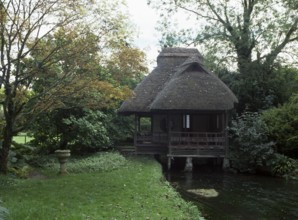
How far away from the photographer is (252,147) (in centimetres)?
2286

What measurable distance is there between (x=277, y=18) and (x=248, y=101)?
23.7ft

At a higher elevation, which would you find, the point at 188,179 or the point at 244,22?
the point at 244,22

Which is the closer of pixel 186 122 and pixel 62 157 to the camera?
pixel 62 157

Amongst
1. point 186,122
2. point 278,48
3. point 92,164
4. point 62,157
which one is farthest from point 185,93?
point 278,48

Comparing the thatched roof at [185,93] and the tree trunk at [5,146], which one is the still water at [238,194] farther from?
the tree trunk at [5,146]

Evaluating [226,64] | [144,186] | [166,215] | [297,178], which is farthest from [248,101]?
[166,215]

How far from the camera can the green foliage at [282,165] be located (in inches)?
834

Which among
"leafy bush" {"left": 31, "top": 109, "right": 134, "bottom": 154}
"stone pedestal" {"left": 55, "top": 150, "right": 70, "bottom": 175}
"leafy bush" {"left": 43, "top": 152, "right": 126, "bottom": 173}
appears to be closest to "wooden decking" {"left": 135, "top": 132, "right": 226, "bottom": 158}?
"leafy bush" {"left": 43, "top": 152, "right": 126, "bottom": 173}

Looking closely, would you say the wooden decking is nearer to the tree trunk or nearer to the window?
the window

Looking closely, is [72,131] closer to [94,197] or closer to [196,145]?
[196,145]

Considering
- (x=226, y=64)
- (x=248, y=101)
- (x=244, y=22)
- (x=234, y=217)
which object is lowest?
(x=234, y=217)

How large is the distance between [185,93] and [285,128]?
6.62 meters

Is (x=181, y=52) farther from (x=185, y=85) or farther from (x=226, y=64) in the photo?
(x=185, y=85)

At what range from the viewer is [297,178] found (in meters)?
20.3
